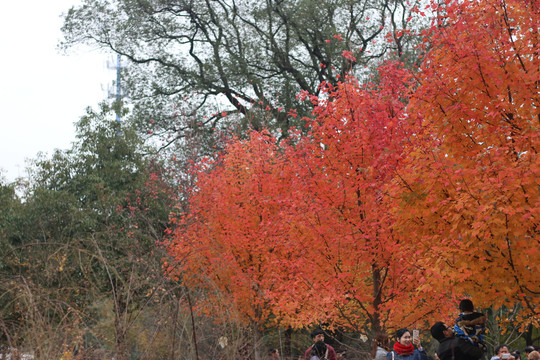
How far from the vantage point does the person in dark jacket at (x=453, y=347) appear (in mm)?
7777

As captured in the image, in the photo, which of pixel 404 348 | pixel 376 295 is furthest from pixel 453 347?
pixel 376 295

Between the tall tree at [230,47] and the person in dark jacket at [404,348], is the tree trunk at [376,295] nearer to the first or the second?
the person in dark jacket at [404,348]

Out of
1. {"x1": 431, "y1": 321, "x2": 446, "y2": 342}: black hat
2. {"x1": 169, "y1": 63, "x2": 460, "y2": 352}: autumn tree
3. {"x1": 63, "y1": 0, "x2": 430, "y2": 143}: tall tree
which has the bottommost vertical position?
{"x1": 431, "y1": 321, "x2": 446, "y2": 342}: black hat

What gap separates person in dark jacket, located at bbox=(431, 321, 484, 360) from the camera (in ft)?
25.5

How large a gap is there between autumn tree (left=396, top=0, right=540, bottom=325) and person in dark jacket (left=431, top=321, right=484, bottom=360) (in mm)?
835

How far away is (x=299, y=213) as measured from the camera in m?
13.6

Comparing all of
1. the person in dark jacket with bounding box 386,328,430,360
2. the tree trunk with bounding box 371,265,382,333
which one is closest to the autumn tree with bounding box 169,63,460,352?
the tree trunk with bounding box 371,265,382,333

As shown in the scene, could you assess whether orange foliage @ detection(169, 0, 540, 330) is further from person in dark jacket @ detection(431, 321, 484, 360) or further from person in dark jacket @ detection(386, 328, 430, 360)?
person in dark jacket @ detection(431, 321, 484, 360)

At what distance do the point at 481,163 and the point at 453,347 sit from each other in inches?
117

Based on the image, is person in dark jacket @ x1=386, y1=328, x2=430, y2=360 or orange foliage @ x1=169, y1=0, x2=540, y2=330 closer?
orange foliage @ x1=169, y1=0, x2=540, y2=330

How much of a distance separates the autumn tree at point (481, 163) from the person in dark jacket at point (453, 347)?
835 millimetres

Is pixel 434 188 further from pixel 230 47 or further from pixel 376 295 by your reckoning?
pixel 230 47

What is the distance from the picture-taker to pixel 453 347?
746cm

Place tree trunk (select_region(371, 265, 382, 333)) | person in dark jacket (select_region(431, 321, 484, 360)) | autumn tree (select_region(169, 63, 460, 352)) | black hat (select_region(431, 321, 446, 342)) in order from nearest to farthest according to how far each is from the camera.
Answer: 1. person in dark jacket (select_region(431, 321, 484, 360))
2. black hat (select_region(431, 321, 446, 342))
3. autumn tree (select_region(169, 63, 460, 352))
4. tree trunk (select_region(371, 265, 382, 333))
